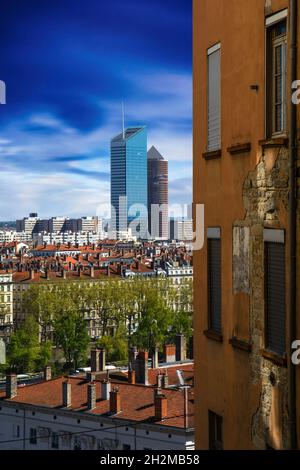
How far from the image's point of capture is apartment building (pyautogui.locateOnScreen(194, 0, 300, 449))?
12.0ft

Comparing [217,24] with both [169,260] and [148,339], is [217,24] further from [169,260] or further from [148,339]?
[169,260]

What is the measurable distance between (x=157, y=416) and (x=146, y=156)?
162 meters

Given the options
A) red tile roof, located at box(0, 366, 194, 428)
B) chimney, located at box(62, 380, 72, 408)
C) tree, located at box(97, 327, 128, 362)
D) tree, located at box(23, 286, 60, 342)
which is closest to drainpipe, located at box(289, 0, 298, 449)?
red tile roof, located at box(0, 366, 194, 428)

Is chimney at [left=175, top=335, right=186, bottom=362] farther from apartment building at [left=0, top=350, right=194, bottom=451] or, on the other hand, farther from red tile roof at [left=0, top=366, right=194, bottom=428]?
red tile roof at [left=0, top=366, right=194, bottom=428]

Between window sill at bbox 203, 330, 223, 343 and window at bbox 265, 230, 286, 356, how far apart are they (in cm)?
57

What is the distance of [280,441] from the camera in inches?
147

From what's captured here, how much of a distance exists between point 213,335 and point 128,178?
163 m

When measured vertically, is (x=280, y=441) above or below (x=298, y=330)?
below

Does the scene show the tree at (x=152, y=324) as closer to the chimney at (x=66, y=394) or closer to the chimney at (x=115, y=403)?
the chimney at (x=66, y=394)

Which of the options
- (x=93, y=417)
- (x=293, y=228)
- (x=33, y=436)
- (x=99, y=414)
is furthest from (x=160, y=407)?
(x=293, y=228)

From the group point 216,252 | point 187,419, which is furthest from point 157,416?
point 216,252

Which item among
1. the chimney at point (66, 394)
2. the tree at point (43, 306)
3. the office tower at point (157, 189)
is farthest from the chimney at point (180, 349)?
the office tower at point (157, 189)

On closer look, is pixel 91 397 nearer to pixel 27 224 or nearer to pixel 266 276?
pixel 266 276

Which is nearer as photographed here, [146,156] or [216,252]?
[216,252]
